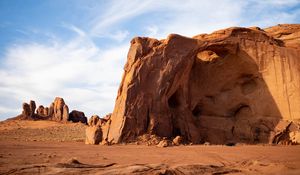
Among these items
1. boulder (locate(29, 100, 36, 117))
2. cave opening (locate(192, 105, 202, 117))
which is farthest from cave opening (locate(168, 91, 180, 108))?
boulder (locate(29, 100, 36, 117))

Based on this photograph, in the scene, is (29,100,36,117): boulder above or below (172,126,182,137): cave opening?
above

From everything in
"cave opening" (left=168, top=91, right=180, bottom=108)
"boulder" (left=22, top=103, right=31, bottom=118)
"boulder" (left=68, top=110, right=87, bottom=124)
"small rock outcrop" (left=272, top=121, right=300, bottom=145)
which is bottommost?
"small rock outcrop" (left=272, top=121, right=300, bottom=145)

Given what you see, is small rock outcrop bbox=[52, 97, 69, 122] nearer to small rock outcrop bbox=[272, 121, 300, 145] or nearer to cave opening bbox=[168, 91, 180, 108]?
cave opening bbox=[168, 91, 180, 108]

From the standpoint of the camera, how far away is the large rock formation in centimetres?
1574

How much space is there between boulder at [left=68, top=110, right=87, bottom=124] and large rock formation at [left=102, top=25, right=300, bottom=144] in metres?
30.0

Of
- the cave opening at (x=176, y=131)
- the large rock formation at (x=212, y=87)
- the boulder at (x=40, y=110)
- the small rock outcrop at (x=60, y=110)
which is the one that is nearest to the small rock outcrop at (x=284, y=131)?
the large rock formation at (x=212, y=87)

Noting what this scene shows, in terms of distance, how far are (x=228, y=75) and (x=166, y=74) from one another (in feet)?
18.1

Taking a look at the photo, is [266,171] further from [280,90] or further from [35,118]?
[35,118]

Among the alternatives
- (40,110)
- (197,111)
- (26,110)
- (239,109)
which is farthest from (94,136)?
(40,110)

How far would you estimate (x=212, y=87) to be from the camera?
2030 cm

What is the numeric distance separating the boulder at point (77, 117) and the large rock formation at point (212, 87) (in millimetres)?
30046

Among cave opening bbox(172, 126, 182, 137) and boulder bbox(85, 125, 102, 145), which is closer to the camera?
boulder bbox(85, 125, 102, 145)

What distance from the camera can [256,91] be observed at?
1922 centimetres

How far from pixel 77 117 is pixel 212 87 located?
102ft
